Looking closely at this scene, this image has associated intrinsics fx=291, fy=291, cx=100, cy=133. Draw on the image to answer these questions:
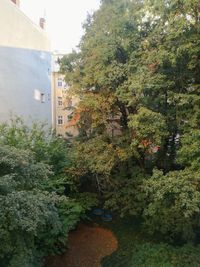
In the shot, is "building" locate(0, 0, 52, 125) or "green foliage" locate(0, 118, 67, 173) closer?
"green foliage" locate(0, 118, 67, 173)

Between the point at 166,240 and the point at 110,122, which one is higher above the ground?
the point at 110,122

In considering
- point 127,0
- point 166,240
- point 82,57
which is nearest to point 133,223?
point 166,240

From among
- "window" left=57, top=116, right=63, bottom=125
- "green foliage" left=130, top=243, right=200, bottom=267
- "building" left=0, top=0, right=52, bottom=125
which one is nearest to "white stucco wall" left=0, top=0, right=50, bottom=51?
"building" left=0, top=0, right=52, bottom=125

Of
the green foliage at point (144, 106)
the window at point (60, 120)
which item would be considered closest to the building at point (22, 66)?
the green foliage at point (144, 106)

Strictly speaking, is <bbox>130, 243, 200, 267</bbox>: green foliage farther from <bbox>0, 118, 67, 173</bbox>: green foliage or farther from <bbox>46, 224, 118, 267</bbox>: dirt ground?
<bbox>0, 118, 67, 173</bbox>: green foliage

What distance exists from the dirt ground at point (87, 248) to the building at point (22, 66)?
21.7 feet

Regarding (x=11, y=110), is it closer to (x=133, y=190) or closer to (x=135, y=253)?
(x=133, y=190)

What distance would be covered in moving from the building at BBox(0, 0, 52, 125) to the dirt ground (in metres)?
6.61

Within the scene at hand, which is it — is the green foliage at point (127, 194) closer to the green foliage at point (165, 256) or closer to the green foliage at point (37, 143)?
the green foliage at point (165, 256)

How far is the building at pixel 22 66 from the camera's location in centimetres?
1502

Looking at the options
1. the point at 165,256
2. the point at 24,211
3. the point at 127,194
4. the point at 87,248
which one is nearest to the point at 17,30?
the point at 127,194

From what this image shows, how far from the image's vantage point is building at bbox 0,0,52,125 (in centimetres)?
1502

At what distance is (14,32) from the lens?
15828 millimetres

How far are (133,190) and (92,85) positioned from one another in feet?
16.9
